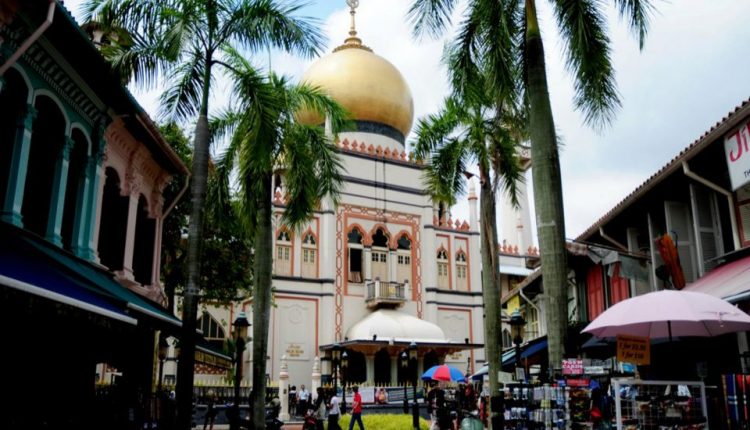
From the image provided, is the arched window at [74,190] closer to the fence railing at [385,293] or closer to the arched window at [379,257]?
the fence railing at [385,293]

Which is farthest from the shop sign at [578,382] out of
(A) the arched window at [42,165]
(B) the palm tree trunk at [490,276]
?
(A) the arched window at [42,165]

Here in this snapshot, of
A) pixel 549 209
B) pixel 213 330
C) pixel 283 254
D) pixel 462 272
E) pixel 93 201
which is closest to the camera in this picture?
pixel 549 209

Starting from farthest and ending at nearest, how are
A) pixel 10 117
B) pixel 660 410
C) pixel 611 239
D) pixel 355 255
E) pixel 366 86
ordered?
pixel 366 86 < pixel 355 255 < pixel 611 239 < pixel 10 117 < pixel 660 410

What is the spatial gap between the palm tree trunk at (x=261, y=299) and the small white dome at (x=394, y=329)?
17064 millimetres

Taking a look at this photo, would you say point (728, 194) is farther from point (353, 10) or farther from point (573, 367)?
point (353, 10)

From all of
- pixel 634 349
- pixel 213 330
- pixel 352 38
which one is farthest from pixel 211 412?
pixel 352 38

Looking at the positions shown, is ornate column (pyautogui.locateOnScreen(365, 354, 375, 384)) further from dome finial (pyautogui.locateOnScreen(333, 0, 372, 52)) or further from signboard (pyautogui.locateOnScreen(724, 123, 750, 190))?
signboard (pyautogui.locateOnScreen(724, 123, 750, 190))

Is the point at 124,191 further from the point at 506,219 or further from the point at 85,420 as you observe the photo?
the point at 506,219

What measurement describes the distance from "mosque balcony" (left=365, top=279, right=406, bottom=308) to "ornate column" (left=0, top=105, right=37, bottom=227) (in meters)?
25.4

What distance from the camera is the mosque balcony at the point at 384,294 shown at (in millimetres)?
34844

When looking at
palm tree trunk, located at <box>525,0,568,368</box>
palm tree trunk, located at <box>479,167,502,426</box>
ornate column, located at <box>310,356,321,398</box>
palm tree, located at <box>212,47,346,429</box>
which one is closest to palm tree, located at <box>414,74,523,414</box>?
palm tree trunk, located at <box>479,167,502,426</box>

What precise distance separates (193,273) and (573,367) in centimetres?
640

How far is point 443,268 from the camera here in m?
38.2

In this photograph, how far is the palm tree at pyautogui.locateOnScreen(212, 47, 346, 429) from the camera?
47.9 feet
